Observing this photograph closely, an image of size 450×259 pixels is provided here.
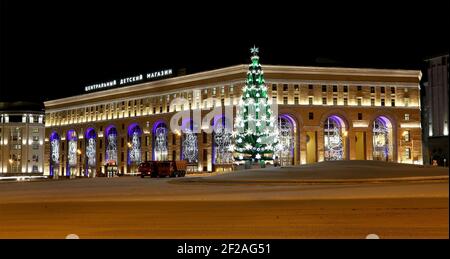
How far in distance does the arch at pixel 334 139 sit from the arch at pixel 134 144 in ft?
106

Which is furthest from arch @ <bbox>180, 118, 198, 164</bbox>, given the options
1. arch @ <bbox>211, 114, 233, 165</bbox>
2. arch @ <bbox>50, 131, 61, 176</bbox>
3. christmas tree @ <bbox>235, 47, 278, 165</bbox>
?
arch @ <bbox>50, 131, 61, 176</bbox>

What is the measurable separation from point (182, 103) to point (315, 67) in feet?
71.6

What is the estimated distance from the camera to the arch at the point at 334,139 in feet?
280

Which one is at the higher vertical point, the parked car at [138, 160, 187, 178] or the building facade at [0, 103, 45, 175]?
the building facade at [0, 103, 45, 175]

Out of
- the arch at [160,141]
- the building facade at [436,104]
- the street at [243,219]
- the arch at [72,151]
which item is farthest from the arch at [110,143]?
the street at [243,219]

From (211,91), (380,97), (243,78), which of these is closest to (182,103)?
(211,91)

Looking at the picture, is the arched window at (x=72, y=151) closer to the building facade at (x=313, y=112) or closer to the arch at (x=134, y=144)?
the arch at (x=134, y=144)

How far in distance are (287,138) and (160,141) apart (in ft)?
74.8

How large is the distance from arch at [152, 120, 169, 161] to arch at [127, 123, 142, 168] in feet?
13.4

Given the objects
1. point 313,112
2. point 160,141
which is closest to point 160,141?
point 160,141

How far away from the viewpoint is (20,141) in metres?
128

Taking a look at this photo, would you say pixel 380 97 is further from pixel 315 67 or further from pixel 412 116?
pixel 315 67

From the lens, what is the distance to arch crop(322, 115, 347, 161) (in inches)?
3361

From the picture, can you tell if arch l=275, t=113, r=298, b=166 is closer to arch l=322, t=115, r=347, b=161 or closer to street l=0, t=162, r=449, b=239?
arch l=322, t=115, r=347, b=161
